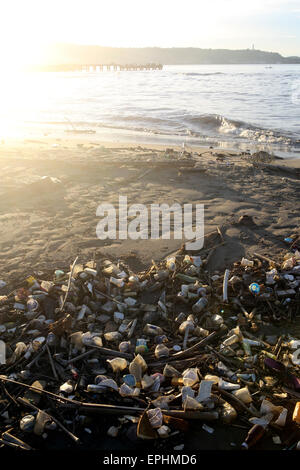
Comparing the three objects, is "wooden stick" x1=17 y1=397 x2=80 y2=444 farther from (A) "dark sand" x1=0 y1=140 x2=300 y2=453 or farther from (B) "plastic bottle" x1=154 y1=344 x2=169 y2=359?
(B) "plastic bottle" x1=154 y1=344 x2=169 y2=359

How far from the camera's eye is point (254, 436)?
8.14 ft

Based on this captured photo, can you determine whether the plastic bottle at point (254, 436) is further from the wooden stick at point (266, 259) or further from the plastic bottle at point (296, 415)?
the wooden stick at point (266, 259)

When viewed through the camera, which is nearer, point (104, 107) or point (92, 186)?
point (92, 186)

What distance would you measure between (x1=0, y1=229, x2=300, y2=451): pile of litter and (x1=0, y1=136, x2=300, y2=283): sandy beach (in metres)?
0.60

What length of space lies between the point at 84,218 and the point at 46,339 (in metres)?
3.20

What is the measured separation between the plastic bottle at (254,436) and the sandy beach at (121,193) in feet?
7.71

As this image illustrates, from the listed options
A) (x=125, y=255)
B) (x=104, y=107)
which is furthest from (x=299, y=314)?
(x=104, y=107)

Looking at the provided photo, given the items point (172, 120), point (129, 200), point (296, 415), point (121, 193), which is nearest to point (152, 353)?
point (296, 415)

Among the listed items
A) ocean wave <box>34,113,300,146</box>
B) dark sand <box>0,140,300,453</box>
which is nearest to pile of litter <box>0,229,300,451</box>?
dark sand <box>0,140,300,453</box>

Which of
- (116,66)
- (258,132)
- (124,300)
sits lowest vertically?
(124,300)

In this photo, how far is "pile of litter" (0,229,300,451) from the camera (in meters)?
2.62

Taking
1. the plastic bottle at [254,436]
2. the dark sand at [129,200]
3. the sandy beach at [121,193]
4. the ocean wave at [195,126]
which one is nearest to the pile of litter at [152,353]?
the plastic bottle at [254,436]

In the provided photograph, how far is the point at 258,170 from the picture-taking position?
8.88m

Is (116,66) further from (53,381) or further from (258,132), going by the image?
(53,381)
